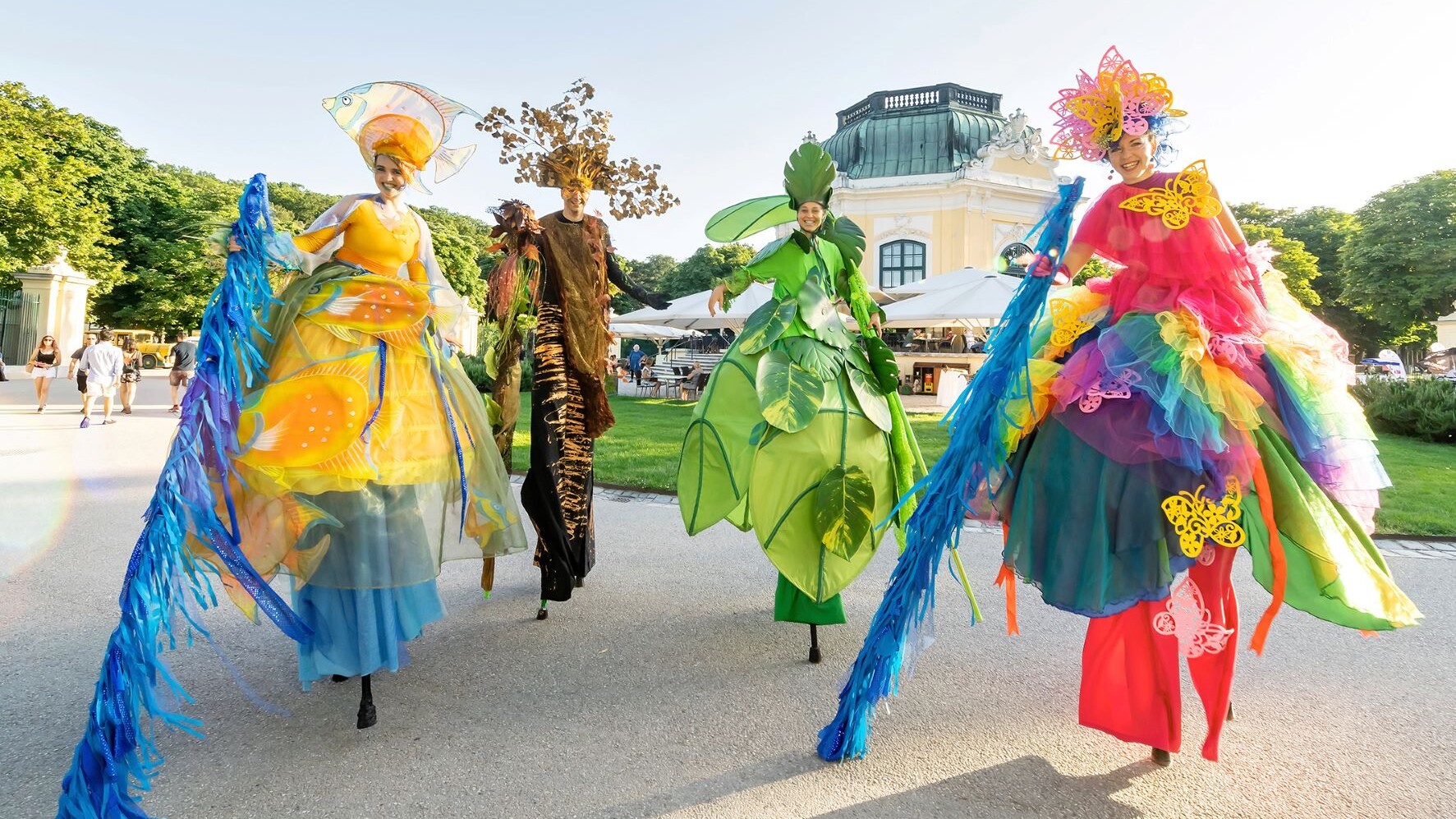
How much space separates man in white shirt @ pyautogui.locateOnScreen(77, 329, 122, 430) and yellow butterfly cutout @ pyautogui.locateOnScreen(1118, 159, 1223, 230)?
13879mm

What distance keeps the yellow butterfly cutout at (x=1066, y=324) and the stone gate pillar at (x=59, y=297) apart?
28705mm

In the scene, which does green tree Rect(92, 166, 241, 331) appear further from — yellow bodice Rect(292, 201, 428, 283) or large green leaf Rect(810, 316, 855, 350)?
large green leaf Rect(810, 316, 855, 350)

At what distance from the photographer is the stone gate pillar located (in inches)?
886

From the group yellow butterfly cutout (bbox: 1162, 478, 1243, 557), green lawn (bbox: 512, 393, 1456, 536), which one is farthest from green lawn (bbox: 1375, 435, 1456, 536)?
yellow butterfly cutout (bbox: 1162, 478, 1243, 557)

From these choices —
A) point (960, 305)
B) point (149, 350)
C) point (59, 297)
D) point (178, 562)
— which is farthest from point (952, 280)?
point (149, 350)

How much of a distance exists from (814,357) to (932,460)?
6.36 meters

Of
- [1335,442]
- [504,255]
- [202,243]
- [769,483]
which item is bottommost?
[769,483]

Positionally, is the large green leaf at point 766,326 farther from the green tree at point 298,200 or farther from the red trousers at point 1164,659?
the green tree at point 298,200

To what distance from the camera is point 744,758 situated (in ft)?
8.21

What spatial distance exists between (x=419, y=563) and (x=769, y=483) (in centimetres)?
133

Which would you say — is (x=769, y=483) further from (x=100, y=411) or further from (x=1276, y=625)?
(x=100, y=411)

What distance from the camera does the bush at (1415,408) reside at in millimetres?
12414

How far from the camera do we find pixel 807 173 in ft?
11.5

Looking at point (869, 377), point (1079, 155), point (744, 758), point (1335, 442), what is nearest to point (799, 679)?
point (744, 758)
